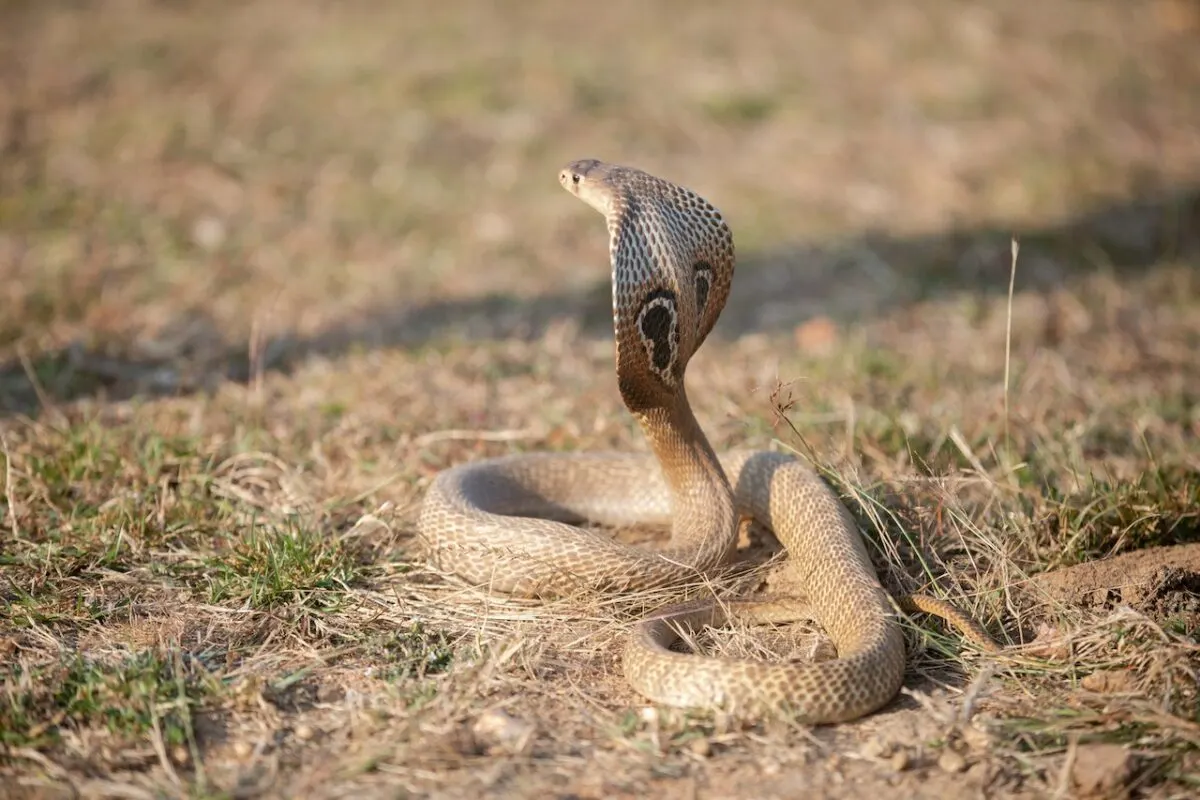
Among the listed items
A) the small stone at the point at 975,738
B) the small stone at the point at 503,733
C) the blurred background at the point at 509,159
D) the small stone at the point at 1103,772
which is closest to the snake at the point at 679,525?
the small stone at the point at 975,738

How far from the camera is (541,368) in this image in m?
7.08

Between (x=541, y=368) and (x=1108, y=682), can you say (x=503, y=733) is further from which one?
(x=541, y=368)

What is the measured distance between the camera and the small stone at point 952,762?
140 inches

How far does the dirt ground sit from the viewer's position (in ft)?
12.0

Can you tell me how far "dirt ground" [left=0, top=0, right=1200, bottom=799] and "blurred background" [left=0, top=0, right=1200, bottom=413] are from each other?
0.16 feet

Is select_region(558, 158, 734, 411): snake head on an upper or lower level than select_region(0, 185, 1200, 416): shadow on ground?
upper

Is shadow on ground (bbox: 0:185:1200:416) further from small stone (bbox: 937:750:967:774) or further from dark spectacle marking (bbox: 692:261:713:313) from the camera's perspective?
small stone (bbox: 937:750:967:774)

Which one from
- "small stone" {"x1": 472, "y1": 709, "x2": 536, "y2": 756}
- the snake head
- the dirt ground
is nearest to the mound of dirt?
the dirt ground

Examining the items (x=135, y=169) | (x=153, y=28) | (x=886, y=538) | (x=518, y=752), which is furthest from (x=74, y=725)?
(x=153, y=28)

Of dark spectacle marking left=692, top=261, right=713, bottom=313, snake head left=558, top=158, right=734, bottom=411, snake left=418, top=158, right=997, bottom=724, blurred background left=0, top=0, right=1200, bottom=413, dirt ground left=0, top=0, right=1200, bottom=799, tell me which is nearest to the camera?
dirt ground left=0, top=0, right=1200, bottom=799

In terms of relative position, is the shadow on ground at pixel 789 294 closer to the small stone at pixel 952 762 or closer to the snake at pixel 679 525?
the snake at pixel 679 525

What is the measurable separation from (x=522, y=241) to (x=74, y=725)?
6327 millimetres

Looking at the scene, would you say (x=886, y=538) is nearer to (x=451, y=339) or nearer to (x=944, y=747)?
(x=944, y=747)

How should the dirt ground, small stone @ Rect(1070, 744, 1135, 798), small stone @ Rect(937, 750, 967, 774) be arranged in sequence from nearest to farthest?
small stone @ Rect(1070, 744, 1135, 798) → small stone @ Rect(937, 750, 967, 774) → the dirt ground
